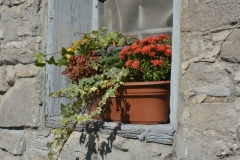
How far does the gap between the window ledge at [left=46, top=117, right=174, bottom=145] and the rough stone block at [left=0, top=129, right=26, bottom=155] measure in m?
0.63

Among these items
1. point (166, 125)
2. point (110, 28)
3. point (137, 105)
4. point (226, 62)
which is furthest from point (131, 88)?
point (110, 28)

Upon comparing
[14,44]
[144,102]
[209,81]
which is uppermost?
[14,44]

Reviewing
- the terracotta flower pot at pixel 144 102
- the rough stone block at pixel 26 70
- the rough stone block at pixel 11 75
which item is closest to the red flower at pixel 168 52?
the terracotta flower pot at pixel 144 102

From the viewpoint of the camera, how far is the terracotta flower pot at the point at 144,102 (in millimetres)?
2225

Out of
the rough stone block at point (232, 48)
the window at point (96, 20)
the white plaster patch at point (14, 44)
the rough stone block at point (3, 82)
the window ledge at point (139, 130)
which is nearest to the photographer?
the rough stone block at point (232, 48)

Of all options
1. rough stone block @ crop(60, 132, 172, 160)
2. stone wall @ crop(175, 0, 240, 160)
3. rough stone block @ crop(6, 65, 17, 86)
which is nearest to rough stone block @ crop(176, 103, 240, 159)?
stone wall @ crop(175, 0, 240, 160)

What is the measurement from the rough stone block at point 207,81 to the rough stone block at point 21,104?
118 centimetres

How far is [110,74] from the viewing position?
2322 mm

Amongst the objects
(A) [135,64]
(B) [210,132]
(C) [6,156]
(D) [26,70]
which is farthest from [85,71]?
(C) [6,156]

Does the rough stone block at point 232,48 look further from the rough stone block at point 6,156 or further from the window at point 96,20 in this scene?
the rough stone block at point 6,156

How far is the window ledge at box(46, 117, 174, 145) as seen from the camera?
2.07 m

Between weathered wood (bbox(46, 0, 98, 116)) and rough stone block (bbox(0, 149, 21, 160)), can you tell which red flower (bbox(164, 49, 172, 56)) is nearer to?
weathered wood (bbox(46, 0, 98, 116))

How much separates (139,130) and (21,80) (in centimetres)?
111

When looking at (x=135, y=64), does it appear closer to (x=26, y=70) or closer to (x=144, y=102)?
(x=144, y=102)
